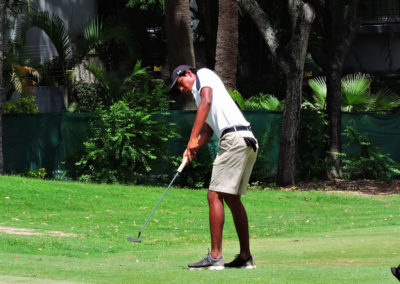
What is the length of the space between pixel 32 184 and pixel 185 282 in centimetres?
1048

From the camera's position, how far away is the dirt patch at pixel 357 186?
1869cm

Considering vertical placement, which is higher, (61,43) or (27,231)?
(61,43)

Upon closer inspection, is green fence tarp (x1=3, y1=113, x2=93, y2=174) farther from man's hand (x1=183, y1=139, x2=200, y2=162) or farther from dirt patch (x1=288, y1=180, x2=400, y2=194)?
man's hand (x1=183, y1=139, x2=200, y2=162)

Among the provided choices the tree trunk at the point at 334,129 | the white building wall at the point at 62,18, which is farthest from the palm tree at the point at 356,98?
the white building wall at the point at 62,18

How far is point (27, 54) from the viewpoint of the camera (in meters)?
26.9

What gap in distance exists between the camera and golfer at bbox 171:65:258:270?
7.06 m

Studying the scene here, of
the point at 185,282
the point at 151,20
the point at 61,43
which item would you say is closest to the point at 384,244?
the point at 185,282

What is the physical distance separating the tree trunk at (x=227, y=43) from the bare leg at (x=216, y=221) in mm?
13737

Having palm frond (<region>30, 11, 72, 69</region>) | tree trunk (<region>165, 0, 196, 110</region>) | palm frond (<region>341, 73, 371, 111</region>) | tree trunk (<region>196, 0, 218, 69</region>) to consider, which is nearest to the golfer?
tree trunk (<region>165, 0, 196, 110</region>)

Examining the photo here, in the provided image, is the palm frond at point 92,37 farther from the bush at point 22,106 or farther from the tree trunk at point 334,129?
the tree trunk at point 334,129

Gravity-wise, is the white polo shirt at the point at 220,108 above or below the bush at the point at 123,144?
above

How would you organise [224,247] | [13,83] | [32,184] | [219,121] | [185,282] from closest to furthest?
[185,282]
[219,121]
[224,247]
[32,184]
[13,83]

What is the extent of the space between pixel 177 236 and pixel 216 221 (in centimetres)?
441

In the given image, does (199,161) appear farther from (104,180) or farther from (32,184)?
(32,184)
